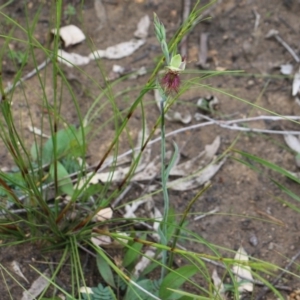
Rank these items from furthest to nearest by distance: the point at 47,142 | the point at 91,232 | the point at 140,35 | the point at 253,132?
the point at 140,35
the point at 253,132
the point at 47,142
the point at 91,232

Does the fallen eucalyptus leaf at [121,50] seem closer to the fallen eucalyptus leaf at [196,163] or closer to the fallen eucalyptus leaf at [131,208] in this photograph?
the fallen eucalyptus leaf at [196,163]

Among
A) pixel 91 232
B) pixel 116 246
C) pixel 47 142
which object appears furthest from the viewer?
pixel 47 142

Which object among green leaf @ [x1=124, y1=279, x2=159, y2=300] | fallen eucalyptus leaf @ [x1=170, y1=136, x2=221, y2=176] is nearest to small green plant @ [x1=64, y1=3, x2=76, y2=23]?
fallen eucalyptus leaf @ [x1=170, y1=136, x2=221, y2=176]

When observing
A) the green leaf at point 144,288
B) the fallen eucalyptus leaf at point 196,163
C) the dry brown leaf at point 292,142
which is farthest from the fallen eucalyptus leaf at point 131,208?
the dry brown leaf at point 292,142

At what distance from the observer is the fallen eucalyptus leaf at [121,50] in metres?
2.27

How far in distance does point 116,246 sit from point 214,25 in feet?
3.52

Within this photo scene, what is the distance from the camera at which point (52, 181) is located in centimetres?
176

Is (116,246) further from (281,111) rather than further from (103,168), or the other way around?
(281,111)

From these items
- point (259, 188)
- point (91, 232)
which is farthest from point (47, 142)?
point (259, 188)

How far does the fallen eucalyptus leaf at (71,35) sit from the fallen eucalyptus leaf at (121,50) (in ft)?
0.29

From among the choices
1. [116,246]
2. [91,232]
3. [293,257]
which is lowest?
[293,257]

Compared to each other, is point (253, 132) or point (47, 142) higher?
point (47, 142)

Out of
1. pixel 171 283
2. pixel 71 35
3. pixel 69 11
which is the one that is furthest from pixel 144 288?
pixel 69 11

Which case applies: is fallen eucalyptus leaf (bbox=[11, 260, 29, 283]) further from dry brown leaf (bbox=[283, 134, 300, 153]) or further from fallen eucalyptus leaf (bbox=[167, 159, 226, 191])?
dry brown leaf (bbox=[283, 134, 300, 153])
